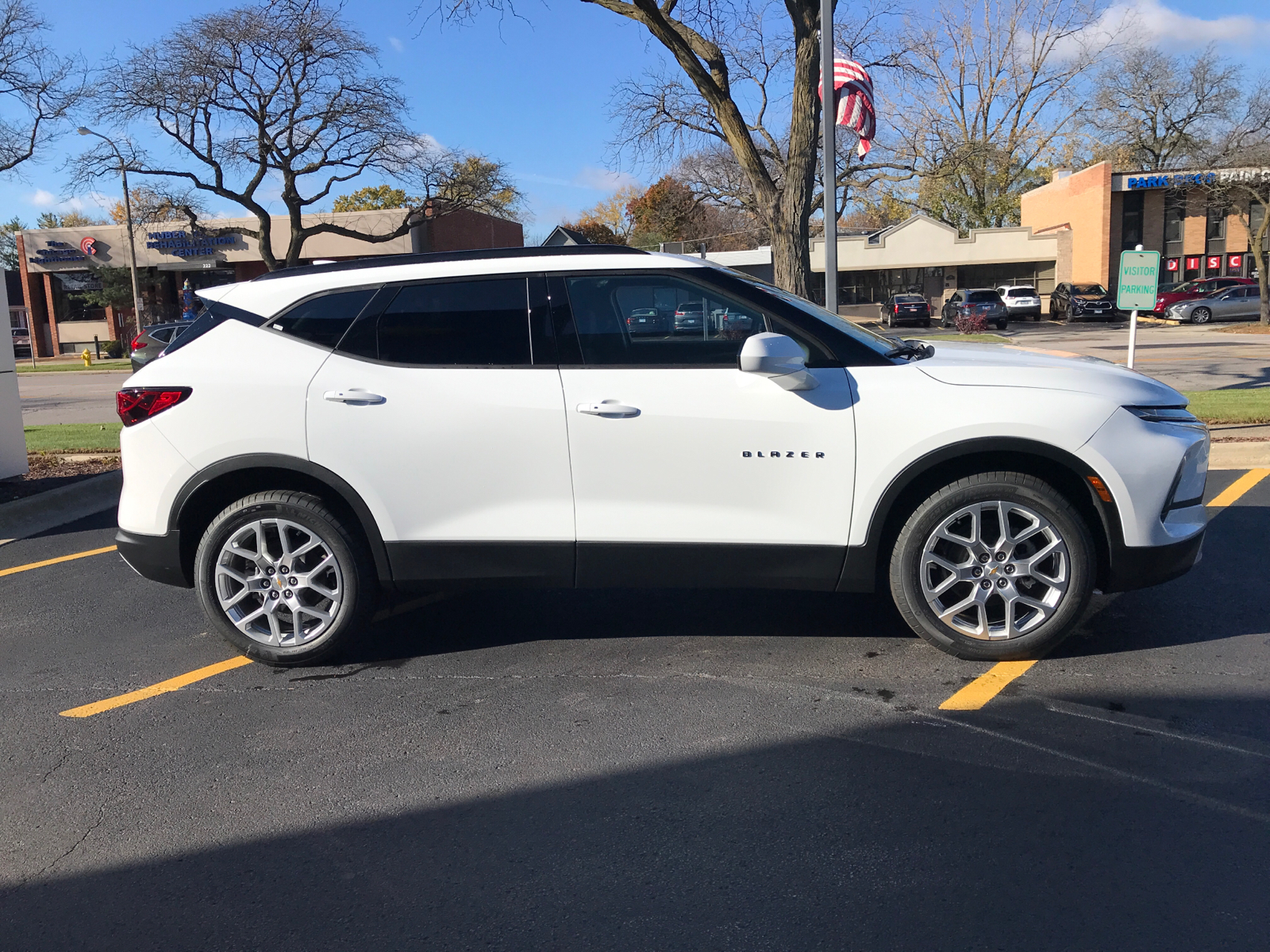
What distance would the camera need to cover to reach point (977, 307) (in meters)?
39.9

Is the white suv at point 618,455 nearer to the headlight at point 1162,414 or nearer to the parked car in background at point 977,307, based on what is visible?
the headlight at point 1162,414

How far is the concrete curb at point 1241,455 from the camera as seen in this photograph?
8.77 meters

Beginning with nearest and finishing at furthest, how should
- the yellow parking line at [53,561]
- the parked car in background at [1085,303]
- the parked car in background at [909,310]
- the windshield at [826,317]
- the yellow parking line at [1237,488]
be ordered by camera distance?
1. the windshield at [826,317]
2. the yellow parking line at [53,561]
3. the yellow parking line at [1237,488]
4. the parked car in background at [909,310]
5. the parked car in background at [1085,303]

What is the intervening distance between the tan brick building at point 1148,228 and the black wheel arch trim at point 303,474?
50699mm

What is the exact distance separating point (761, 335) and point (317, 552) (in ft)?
7.36

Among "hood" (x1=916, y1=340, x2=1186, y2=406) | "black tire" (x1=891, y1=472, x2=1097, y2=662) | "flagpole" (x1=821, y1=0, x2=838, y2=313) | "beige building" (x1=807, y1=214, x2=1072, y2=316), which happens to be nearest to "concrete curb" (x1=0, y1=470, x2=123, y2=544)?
"black tire" (x1=891, y1=472, x2=1097, y2=662)

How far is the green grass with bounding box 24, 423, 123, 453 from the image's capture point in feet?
39.1

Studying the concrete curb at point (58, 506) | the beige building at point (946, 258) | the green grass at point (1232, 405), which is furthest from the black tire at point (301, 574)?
the beige building at point (946, 258)

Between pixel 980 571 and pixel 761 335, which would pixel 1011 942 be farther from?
pixel 761 335

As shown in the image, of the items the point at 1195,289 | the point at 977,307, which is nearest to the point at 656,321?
the point at 977,307

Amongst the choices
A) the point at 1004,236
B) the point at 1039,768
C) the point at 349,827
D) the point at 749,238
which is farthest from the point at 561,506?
the point at 749,238

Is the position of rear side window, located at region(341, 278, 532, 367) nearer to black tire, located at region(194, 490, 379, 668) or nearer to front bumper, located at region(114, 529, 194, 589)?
black tire, located at region(194, 490, 379, 668)

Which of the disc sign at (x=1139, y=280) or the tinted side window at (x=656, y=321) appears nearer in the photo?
the tinted side window at (x=656, y=321)

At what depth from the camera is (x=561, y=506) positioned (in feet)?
14.8
